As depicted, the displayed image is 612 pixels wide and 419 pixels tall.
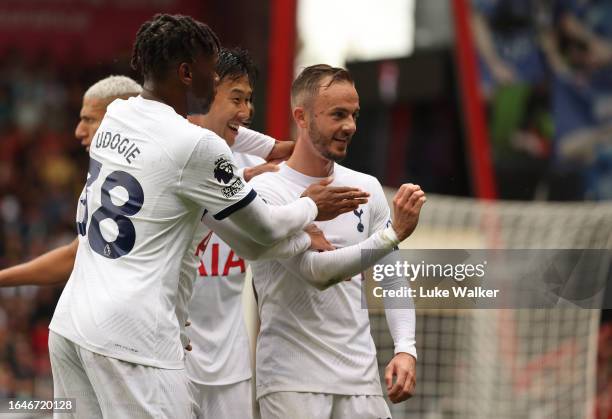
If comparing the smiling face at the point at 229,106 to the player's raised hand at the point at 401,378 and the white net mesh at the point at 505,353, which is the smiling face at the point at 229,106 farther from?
the white net mesh at the point at 505,353

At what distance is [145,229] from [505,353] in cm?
406

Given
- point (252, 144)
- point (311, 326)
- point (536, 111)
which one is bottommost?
point (311, 326)

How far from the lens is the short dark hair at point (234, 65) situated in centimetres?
496

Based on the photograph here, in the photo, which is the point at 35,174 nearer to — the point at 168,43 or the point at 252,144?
the point at 252,144

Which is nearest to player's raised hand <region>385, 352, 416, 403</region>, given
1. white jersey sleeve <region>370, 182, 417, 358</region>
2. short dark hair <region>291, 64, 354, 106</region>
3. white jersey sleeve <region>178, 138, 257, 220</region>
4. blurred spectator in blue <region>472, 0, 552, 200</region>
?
white jersey sleeve <region>370, 182, 417, 358</region>

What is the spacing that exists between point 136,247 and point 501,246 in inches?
153

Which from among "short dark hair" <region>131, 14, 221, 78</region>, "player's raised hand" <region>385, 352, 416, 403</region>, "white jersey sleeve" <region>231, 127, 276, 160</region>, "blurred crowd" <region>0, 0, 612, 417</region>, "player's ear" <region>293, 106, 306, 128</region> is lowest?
"player's raised hand" <region>385, 352, 416, 403</region>

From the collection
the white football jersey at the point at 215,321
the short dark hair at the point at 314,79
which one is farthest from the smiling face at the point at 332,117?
the white football jersey at the point at 215,321

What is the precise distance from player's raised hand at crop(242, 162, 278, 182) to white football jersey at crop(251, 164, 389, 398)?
2.8 inches

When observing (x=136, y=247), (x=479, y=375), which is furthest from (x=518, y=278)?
(x=136, y=247)

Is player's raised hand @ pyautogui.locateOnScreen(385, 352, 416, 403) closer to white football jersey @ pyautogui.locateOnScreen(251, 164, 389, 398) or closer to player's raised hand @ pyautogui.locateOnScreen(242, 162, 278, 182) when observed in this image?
white football jersey @ pyautogui.locateOnScreen(251, 164, 389, 398)

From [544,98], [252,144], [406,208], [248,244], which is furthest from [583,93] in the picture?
[248,244]

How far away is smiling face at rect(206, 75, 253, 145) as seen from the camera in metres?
4.95

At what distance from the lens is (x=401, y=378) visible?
14.9ft
